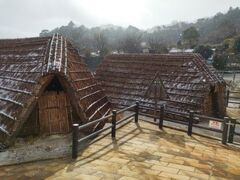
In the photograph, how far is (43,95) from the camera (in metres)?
10.0

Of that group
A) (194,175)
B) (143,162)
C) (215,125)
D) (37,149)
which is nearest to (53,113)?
(37,149)

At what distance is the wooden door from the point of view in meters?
9.90

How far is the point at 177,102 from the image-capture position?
15.6 metres

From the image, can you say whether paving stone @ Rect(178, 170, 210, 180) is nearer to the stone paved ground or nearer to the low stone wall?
the stone paved ground

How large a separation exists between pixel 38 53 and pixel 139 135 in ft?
18.5

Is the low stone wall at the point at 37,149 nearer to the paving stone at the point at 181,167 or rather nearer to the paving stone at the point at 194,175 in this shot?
the paving stone at the point at 181,167

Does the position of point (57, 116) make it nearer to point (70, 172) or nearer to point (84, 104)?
point (84, 104)

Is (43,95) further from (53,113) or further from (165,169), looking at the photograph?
(165,169)

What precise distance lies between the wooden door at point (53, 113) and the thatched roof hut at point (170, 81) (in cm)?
551

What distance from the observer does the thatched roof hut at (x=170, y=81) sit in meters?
15.3

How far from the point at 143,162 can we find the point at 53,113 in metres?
4.10

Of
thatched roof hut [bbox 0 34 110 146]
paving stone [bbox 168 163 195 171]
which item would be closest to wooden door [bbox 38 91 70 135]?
thatched roof hut [bbox 0 34 110 146]

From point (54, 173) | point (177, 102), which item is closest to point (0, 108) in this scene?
point (54, 173)

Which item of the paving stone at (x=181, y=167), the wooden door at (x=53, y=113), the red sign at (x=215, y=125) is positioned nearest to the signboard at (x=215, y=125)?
the red sign at (x=215, y=125)
